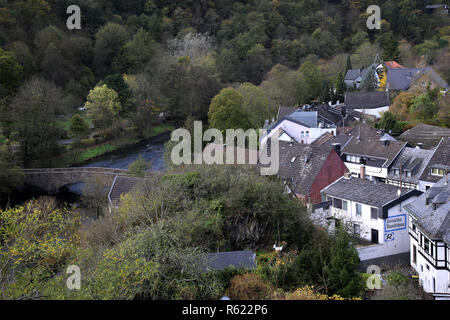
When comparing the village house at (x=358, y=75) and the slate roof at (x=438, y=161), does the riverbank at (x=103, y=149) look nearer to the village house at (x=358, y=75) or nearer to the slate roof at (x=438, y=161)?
the village house at (x=358, y=75)

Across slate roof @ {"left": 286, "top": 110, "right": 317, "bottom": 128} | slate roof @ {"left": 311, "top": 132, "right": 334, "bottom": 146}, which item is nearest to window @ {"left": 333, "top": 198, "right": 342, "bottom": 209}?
slate roof @ {"left": 311, "top": 132, "right": 334, "bottom": 146}

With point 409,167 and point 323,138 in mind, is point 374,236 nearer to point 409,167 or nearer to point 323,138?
point 409,167

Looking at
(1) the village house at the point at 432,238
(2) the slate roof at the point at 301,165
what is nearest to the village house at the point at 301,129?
(2) the slate roof at the point at 301,165

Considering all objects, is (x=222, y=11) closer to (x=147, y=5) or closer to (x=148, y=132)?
(x=147, y=5)

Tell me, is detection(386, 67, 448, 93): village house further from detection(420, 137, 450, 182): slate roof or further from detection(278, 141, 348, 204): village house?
detection(278, 141, 348, 204): village house

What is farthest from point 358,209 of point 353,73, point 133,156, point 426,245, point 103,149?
point 353,73

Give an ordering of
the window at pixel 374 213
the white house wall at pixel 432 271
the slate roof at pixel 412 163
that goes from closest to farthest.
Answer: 1. the white house wall at pixel 432 271
2. the window at pixel 374 213
3. the slate roof at pixel 412 163

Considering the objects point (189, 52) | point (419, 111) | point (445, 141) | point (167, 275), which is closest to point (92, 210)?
point (167, 275)
